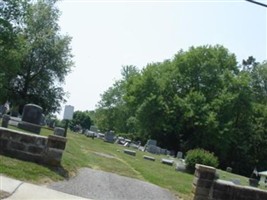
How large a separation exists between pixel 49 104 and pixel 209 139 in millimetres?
19337

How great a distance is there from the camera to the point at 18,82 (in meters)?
50.2

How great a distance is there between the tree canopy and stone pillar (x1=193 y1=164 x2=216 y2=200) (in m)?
40.3

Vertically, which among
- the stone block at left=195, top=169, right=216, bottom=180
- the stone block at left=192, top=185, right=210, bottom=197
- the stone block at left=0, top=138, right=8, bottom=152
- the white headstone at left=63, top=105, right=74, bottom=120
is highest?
the white headstone at left=63, top=105, right=74, bottom=120

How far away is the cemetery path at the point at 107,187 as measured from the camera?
10.1m

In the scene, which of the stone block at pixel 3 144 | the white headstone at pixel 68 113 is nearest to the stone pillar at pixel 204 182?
the stone block at pixel 3 144

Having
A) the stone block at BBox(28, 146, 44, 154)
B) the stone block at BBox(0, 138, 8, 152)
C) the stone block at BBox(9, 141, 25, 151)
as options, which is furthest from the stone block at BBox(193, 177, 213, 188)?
the stone block at BBox(0, 138, 8, 152)

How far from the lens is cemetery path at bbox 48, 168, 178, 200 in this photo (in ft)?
33.1

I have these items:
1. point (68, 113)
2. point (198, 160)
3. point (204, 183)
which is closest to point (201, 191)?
point (204, 183)

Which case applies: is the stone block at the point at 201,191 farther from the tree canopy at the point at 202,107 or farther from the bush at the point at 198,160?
the tree canopy at the point at 202,107

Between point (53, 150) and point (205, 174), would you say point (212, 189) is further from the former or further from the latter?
point (53, 150)

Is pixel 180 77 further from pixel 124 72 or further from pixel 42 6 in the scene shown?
pixel 124 72

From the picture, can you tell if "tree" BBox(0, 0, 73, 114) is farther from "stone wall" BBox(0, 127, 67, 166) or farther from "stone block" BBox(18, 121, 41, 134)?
"stone wall" BBox(0, 127, 67, 166)

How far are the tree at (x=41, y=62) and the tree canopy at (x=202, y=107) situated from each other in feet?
36.4

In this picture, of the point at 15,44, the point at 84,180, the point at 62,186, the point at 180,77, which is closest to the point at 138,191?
the point at 84,180
